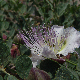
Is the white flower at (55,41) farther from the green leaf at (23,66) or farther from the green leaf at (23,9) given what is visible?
the green leaf at (23,9)

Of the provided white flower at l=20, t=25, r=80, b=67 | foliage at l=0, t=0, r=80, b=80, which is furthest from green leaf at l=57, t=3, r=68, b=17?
white flower at l=20, t=25, r=80, b=67

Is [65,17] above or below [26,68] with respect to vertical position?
above

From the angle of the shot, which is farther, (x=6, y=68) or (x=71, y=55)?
(x=71, y=55)

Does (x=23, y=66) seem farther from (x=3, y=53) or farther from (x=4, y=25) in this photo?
(x=4, y=25)

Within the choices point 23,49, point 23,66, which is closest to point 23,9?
point 23,49

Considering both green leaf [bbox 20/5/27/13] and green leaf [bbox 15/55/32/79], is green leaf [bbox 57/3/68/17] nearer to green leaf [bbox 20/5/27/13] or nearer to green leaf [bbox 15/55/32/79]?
green leaf [bbox 20/5/27/13]

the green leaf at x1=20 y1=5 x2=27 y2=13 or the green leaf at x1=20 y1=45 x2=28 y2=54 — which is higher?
the green leaf at x1=20 y1=5 x2=27 y2=13

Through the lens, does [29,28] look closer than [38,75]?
No

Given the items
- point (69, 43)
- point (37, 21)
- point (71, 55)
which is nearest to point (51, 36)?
point (69, 43)

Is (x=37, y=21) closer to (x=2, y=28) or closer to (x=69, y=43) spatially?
(x=2, y=28)

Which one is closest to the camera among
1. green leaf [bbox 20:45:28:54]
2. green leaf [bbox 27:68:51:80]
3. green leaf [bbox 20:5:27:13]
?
green leaf [bbox 27:68:51:80]

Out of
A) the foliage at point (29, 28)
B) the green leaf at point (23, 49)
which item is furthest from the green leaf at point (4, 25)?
the green leaf at point (23, 49)
